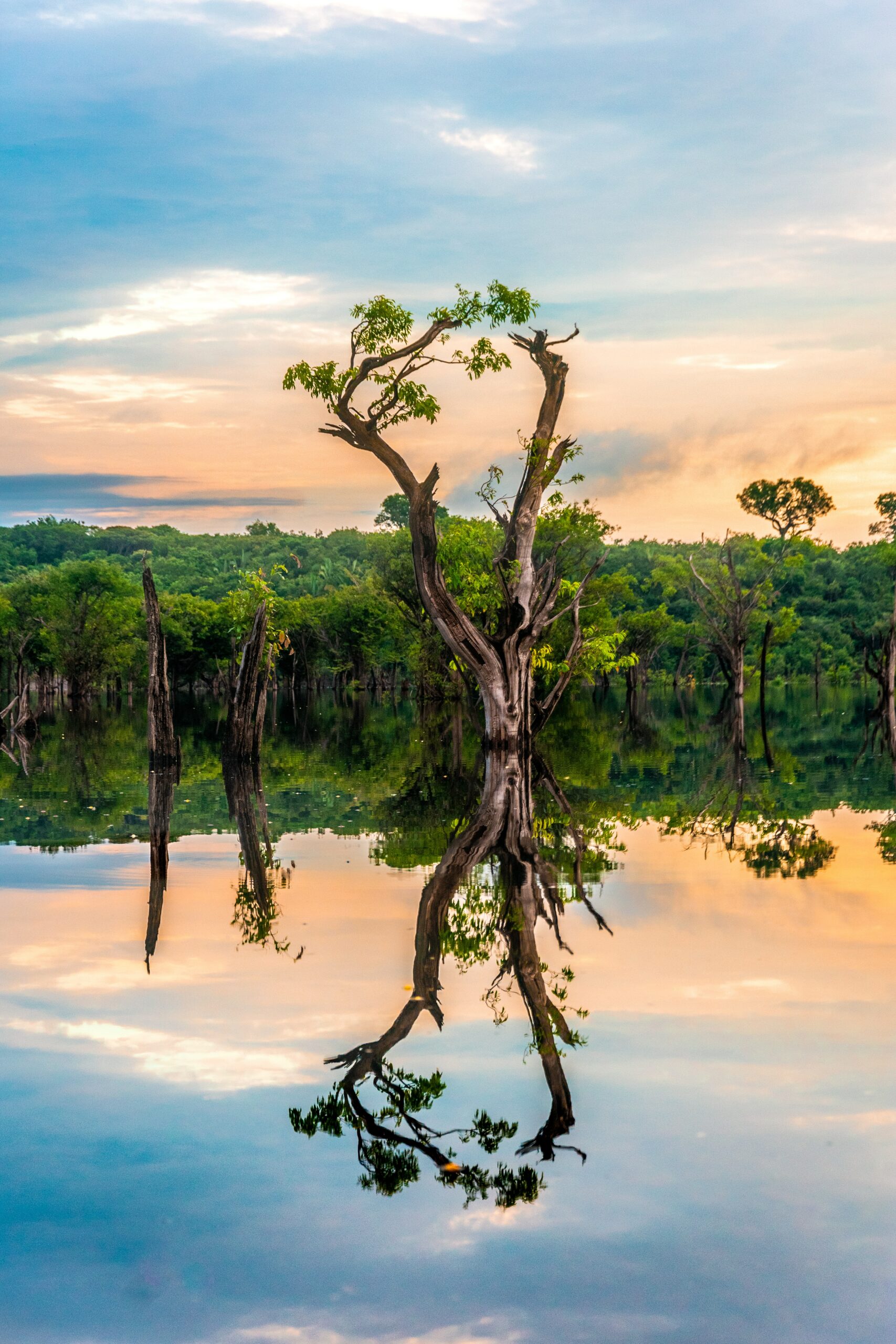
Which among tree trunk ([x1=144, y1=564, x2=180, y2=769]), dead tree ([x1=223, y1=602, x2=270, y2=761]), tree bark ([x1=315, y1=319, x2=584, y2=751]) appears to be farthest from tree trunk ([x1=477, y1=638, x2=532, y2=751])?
tree trunk ([x1=144, y1=564, x2=180, y2=769])

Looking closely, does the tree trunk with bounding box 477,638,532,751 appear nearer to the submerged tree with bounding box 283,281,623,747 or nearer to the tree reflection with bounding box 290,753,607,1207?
the submerged tree with bounding box 283,281,623,747

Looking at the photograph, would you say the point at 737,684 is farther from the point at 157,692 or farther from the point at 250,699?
the point at 157,692

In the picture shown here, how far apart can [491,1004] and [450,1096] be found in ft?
5.11

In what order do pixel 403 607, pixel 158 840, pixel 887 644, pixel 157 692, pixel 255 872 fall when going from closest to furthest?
pixel 255 872 → pixel 158 840 → pixel 157 692 → pixel 887 644 → pixel 403 607

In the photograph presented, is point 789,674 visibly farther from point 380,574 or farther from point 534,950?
point 534,950

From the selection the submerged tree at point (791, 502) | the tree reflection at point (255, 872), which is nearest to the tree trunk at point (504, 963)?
the tree reflection at point (255, 872)

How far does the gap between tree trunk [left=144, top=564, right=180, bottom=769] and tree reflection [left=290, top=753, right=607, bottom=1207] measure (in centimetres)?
1051

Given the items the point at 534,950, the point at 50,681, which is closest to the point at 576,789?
the point at 534,950

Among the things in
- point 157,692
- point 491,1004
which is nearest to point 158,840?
point 491,1004

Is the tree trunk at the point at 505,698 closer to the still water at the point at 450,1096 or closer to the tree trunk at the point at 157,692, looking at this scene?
the tree trunk at the point at 157,692

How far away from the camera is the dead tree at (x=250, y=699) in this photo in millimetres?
24562

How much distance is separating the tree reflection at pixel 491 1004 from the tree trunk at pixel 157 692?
414 inches

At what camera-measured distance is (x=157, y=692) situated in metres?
23.0

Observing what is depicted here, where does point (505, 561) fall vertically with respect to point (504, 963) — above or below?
above
